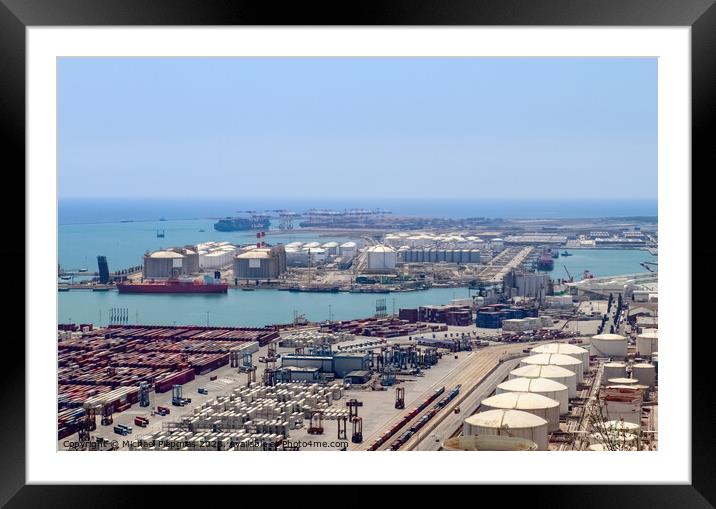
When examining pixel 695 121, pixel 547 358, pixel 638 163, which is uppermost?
pixel 638 163

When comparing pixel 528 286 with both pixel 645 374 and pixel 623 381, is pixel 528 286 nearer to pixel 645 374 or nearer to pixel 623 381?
pixel 645 374

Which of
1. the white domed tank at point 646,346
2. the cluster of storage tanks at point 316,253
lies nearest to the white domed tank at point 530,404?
the white domed tank at point 646,346

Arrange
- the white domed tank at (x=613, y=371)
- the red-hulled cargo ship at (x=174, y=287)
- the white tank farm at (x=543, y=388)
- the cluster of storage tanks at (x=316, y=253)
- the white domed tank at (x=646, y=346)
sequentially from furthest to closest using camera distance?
the cluster of storage tanks at (x=316, y=253)
the red-hulled cargo ship at (x=174, y=287)
the white domed tank at (x=646, y=346)
the white domed tank at (x=613, y=371)
the white tank farm at (x=543, y=388)

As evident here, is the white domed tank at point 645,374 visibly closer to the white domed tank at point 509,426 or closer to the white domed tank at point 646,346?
the white domed tank at point 646,346
